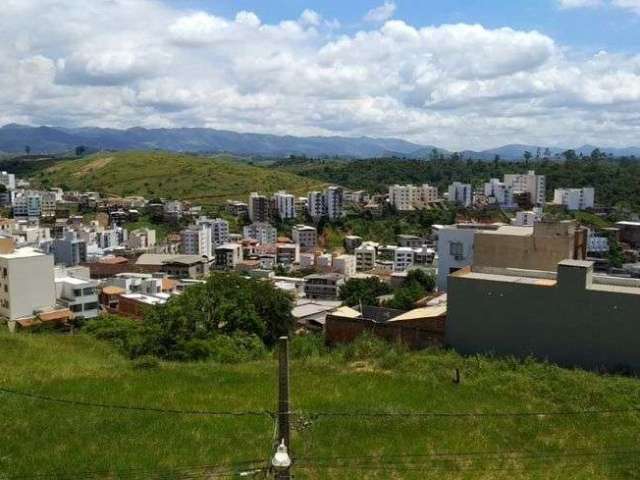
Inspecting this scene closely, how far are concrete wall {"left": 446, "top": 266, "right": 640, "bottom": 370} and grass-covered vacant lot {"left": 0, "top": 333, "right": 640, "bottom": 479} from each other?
5.95 ft

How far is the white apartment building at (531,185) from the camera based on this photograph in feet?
349

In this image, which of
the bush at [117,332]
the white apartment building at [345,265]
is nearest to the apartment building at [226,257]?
the white apartment building at [345,265]

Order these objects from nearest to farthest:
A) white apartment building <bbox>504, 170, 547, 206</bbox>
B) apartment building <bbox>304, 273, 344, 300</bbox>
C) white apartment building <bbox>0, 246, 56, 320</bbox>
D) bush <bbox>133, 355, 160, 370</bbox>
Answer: bush <bbox>133, 355, 160, 370</bbox> → white apartment building <bbox>0, 246, 56, 320</bbox> → apartment building <bbox>304, 273, 344, 300</bbox> → white apartment building <bbox>504, 170, 547, 206</bbox>

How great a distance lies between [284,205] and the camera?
9688cm

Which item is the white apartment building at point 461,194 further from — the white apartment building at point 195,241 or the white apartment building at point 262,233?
the white apartment building at point 195,241

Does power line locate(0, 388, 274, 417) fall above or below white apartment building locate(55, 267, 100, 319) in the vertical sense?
above

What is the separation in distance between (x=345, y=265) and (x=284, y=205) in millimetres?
31895

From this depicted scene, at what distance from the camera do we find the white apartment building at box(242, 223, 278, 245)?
3332 inches

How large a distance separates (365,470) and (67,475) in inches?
152

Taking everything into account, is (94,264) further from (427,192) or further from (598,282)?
(427,192)

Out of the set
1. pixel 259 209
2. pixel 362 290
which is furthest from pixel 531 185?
pixel 362 290

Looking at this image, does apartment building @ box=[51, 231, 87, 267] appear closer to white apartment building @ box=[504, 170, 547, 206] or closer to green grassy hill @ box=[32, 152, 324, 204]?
green grassy hill @ box=[32, 152, 324, 204]

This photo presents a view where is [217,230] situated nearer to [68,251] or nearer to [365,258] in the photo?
[365,258]

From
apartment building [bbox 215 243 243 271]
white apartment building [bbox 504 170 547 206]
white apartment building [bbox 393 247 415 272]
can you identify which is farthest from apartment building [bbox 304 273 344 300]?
white apartment building [bbox 504 170 547 206]
